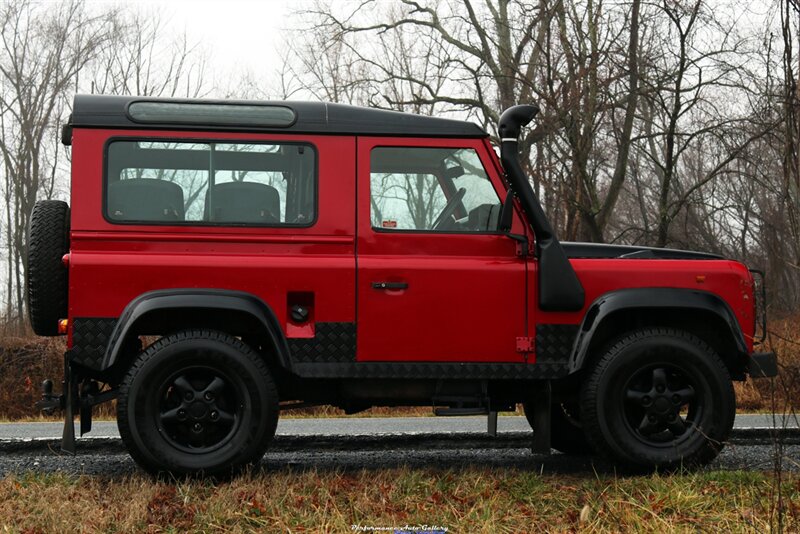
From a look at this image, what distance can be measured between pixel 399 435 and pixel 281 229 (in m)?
2.77

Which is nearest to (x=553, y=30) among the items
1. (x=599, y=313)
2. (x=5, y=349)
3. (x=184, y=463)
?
(x=5, y=349)

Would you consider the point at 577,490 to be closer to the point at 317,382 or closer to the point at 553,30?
the point at 317,382

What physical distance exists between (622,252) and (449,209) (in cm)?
130

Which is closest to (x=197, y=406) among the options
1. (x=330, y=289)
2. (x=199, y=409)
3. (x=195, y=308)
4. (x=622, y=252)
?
(x=199, y=409)

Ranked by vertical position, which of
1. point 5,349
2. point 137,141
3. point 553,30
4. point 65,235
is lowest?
point 5,349

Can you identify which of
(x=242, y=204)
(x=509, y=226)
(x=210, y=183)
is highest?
(x=210, y=183)

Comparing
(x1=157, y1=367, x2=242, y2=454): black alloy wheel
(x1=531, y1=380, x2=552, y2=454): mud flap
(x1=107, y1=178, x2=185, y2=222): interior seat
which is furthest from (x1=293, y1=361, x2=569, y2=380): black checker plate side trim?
(x1=107, y1=178, x2=185, y2=222): interior seat

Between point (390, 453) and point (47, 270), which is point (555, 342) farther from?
point (47, 270)

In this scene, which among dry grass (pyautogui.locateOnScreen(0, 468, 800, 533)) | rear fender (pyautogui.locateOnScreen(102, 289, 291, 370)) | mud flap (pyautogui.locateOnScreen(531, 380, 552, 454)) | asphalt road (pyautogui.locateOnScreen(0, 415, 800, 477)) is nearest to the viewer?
dry grass (pyautogui.locateOnScreen(0, 468, 800, 533))

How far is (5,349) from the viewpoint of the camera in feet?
46.6

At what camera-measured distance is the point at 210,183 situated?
562 centimetres

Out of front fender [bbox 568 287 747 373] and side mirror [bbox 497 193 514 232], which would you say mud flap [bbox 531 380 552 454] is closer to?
front fender [bbox 568 287 747 373]

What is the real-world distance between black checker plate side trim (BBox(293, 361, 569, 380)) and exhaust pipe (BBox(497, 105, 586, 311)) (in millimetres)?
400

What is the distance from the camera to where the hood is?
241 inches
